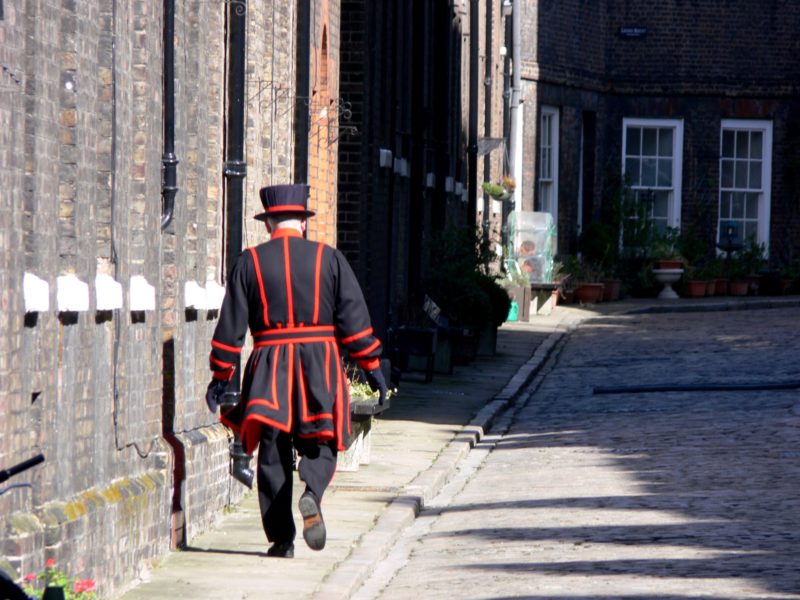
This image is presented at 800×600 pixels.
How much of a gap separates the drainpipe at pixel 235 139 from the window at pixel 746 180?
97.9 feet

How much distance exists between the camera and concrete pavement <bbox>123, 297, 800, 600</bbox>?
7910 mm

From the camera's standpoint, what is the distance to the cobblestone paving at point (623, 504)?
801 centimetres


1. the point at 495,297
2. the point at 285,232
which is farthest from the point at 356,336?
the point at 495,297

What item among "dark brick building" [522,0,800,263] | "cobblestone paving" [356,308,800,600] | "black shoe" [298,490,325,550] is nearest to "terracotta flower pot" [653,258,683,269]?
"dark brick building" [522,0,800,263]

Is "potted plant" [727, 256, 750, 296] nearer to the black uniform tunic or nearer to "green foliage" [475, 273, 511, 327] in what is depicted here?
"green foliage" [475, 273, 511, 327]

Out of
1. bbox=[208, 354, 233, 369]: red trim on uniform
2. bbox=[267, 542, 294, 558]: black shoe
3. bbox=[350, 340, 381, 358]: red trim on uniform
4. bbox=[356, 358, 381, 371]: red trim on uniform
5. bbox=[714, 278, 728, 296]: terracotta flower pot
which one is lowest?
bbox=[714, 278, 728, 296]: terracotta flower pot

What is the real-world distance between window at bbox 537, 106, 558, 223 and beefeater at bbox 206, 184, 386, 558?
2838 cm

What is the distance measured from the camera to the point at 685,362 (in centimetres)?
2177

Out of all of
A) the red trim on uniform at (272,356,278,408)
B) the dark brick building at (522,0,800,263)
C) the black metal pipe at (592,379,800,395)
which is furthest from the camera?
the dark brick building at (522,0,800,263)

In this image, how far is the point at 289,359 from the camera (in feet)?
27.8

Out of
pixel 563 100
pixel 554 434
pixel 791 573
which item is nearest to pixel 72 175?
pixel 791 573

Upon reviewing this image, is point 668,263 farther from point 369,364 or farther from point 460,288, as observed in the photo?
point 369,364

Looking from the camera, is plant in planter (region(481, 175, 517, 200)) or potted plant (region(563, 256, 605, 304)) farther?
potted plant (region(563, 256, 605, 304))

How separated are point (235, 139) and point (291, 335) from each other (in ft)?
7.64
